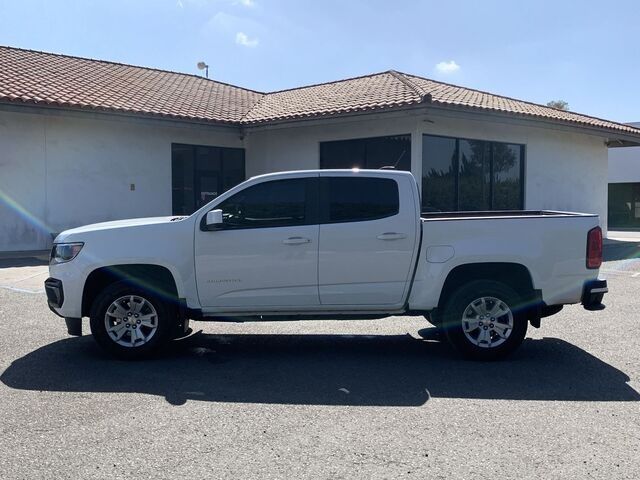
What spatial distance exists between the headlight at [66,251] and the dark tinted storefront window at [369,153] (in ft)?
36.5

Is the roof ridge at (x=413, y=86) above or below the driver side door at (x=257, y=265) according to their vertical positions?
above

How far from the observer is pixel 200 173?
18953 millimetres

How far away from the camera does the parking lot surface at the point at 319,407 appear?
3.88m

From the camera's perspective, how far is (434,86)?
18625 millimetres

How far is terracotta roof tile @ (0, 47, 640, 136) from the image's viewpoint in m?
15.4

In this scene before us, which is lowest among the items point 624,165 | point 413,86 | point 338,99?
point 624,165

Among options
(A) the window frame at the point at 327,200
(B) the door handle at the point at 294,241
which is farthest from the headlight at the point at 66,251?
(A) the window frame at the point at 327,200

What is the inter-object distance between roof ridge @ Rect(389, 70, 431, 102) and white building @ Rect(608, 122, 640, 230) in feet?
74.6

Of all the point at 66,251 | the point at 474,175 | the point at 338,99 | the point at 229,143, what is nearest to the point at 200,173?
the point at 229,143

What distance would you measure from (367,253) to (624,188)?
1443 inches

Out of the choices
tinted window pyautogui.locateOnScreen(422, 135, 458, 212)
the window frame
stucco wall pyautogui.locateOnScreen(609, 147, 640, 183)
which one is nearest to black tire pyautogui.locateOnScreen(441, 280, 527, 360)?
the window frame

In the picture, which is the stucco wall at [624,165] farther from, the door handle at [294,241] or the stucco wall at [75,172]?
the door handle at [294,241]

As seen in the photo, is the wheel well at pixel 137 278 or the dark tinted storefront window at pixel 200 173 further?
the dark tinted storefront window at pixel 200 173

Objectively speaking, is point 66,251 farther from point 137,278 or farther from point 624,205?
point 624,205
